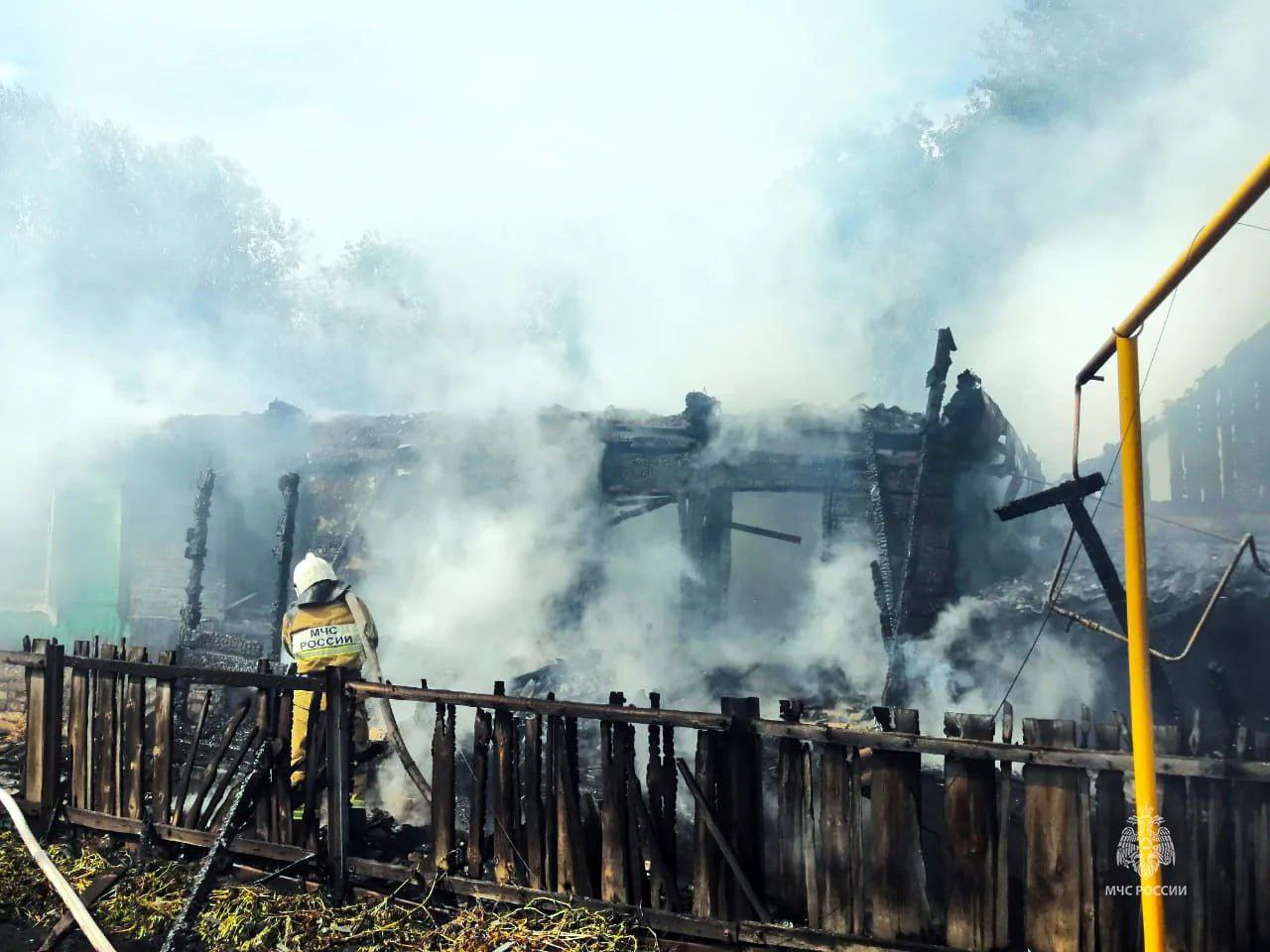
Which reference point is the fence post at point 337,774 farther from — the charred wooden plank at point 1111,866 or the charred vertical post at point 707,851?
the charred wooden plank at point 1111,866

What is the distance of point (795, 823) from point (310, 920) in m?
2.89

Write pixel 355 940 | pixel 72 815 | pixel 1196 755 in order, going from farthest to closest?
1. pixel 72 815
2. pixel 355 940
3. pixel 1196 755

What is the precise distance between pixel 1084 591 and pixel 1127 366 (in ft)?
33.9

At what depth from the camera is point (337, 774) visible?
5156mm

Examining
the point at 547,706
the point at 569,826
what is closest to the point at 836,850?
the point at 569,826

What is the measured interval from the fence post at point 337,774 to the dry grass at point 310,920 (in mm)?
176

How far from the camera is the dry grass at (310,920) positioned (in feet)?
14.8

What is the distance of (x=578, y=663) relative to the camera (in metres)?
12.9

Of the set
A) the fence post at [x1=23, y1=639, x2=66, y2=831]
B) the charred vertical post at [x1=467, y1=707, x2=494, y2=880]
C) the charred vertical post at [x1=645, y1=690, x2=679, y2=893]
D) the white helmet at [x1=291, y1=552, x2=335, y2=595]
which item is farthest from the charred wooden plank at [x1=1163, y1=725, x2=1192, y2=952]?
the fence post at [x1=23, y1=639, x2=66, y2=831]

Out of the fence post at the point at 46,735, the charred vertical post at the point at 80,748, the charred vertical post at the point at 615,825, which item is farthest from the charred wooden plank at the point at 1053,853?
the fence post at the point at 46,735

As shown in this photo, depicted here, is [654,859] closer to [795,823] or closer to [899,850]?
[795,823]

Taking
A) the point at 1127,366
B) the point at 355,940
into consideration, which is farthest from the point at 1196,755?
the point at 355,940

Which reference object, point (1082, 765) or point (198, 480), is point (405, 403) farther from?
point (1082, 765)

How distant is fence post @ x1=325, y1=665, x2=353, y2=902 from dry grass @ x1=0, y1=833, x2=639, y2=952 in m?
0.18
